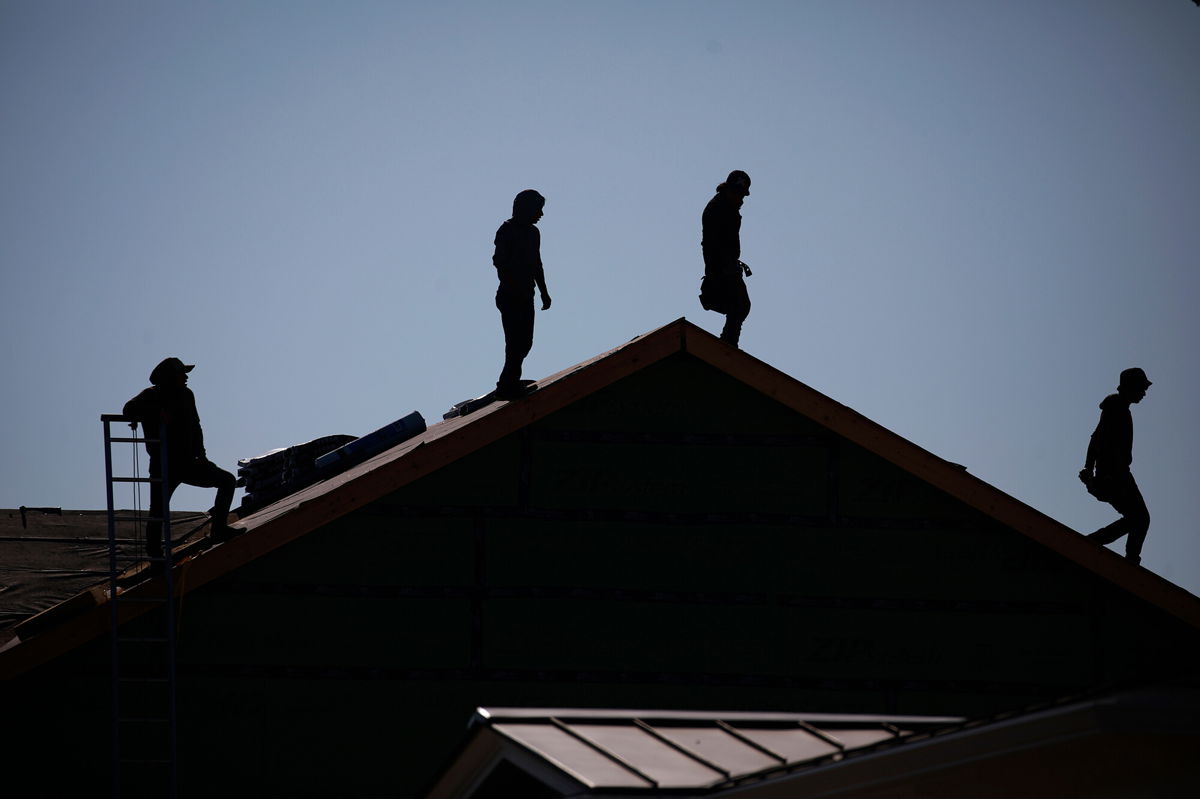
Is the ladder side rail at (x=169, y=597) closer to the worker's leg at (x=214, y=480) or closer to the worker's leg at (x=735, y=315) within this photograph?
the worker's leg at (x=214, y=480)

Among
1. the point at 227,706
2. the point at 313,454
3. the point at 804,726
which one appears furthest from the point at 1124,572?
the point at 313,454

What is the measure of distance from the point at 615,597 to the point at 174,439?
4.46 m

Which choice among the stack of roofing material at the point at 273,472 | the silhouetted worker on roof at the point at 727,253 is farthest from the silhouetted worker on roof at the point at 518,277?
the stack of roofing material at the point at 273,472

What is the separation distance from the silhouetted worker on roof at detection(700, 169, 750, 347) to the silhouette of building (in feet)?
3.01

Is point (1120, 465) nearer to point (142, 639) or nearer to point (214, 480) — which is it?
point (214, 480)

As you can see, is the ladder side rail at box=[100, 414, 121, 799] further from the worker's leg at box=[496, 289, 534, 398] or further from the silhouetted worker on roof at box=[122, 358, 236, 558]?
the worker's leg at box=[496, 289, 534, 398]

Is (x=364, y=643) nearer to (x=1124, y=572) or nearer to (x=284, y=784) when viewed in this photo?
(x=284, y=784)

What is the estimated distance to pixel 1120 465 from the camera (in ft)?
50.4

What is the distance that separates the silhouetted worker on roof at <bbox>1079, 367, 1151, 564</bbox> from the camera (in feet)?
50.1

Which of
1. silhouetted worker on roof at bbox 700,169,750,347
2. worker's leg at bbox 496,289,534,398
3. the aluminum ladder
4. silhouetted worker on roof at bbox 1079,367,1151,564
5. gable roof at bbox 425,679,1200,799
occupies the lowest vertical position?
gable roof at bbox 425,679,1200,799

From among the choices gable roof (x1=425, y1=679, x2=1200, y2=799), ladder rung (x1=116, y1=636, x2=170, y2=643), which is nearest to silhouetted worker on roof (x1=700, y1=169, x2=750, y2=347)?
ladder rung (x1=116, y1=636, x2=170, y2=643)

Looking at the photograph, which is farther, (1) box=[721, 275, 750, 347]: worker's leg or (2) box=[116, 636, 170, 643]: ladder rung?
(1) box=[721, 275, 750, 347]: worker's leg

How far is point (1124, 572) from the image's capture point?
14352 mm

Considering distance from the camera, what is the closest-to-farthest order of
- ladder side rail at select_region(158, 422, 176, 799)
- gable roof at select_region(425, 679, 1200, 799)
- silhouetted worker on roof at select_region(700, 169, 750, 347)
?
gable roof at select_region(425, 679, 1200, 799) → ladder side rail at select_region(158, 422, 176, 799) → silhouetted worker on roof at select_region(700, 169, 750, 347)
